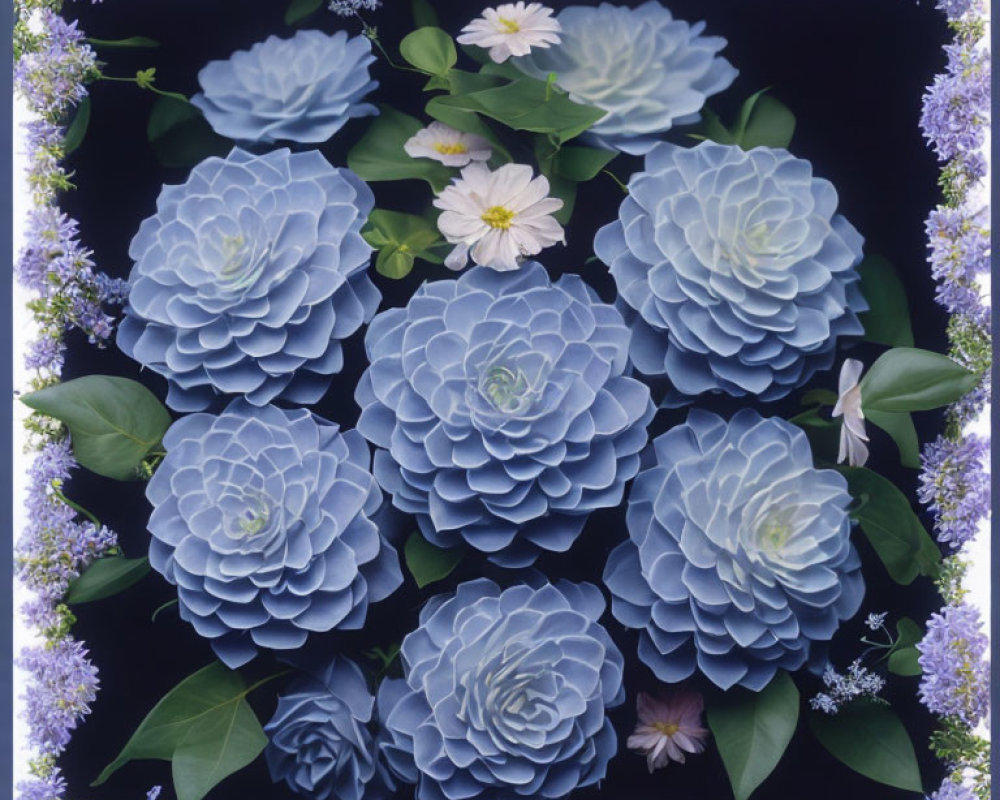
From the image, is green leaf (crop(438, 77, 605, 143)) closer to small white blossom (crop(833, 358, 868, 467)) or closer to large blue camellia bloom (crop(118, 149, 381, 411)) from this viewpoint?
large blue camellia bloom (crop(118, 149, 381, 411))

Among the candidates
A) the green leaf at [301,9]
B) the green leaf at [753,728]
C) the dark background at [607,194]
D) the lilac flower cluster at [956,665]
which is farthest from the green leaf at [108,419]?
the lilac flower cluster at [956,665]

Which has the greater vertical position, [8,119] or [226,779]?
[8,119]

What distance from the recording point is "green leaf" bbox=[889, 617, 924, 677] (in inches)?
26.1

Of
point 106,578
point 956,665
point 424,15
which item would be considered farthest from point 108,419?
point 956,665

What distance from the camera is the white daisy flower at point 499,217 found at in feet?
2.10

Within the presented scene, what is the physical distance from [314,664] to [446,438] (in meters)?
0.15

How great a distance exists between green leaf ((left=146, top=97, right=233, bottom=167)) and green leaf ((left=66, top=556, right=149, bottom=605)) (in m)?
0.24

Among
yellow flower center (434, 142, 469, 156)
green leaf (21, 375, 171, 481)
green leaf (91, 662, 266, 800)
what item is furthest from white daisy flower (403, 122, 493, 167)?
green leaf (91, 662, 266, 800)

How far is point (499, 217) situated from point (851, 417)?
23 centimetres

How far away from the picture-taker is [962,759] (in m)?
0.67

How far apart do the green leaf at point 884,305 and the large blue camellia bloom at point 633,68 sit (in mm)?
138

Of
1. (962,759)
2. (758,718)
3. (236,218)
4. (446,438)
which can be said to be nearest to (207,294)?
(236,218)

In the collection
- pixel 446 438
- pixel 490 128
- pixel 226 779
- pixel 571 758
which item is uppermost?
pixel 490 128

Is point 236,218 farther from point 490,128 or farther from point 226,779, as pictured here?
point 226,779
